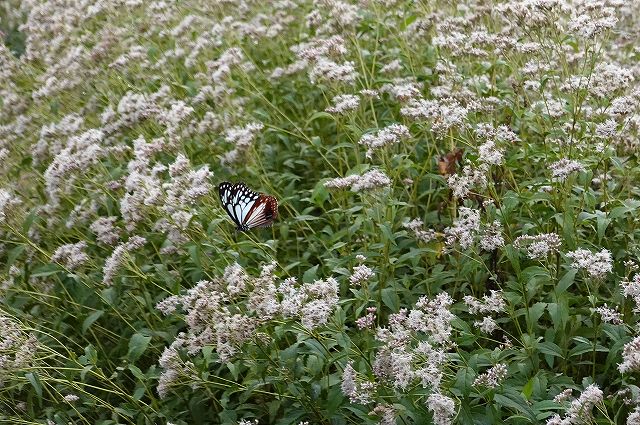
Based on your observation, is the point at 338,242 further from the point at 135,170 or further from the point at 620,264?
the point at 620,264

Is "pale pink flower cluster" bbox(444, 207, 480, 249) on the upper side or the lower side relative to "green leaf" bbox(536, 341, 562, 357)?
upper

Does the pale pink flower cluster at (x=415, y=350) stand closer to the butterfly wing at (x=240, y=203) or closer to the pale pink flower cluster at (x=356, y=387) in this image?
the pale pink flower cluster at (x=356, y=387)

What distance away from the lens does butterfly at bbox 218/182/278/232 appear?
5.25m

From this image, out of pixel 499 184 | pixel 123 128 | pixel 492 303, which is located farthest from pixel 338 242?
pixel 123 128

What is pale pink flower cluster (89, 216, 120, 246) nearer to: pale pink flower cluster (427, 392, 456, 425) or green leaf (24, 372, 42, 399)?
green leaf (24, 372, 42, 399)

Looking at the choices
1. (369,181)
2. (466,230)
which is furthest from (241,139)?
(466,230)

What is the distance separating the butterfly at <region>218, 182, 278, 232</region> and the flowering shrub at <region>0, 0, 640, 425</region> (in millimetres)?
127

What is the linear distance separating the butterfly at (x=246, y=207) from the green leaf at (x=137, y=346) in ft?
2.73

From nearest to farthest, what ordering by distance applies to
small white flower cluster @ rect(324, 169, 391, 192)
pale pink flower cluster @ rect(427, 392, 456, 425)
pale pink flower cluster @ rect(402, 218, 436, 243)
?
pale pink flower cluster @ rect(427, 392, 456, 425), small white flower cluster @ rect(324, 169, 391, 192), pale pink flower cluster @ rect(402, 218, 436, 243)

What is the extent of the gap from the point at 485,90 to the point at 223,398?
2.96m

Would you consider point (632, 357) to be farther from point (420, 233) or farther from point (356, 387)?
point (420, 233)

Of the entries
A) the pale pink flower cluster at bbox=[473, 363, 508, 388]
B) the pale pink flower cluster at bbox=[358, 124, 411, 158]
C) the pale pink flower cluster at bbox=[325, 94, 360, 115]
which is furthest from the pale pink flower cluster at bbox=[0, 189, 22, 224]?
the pale pink flower cluster at bbox=[473, 363, 508, 388]

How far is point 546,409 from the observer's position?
3906mm

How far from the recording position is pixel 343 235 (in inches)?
218
